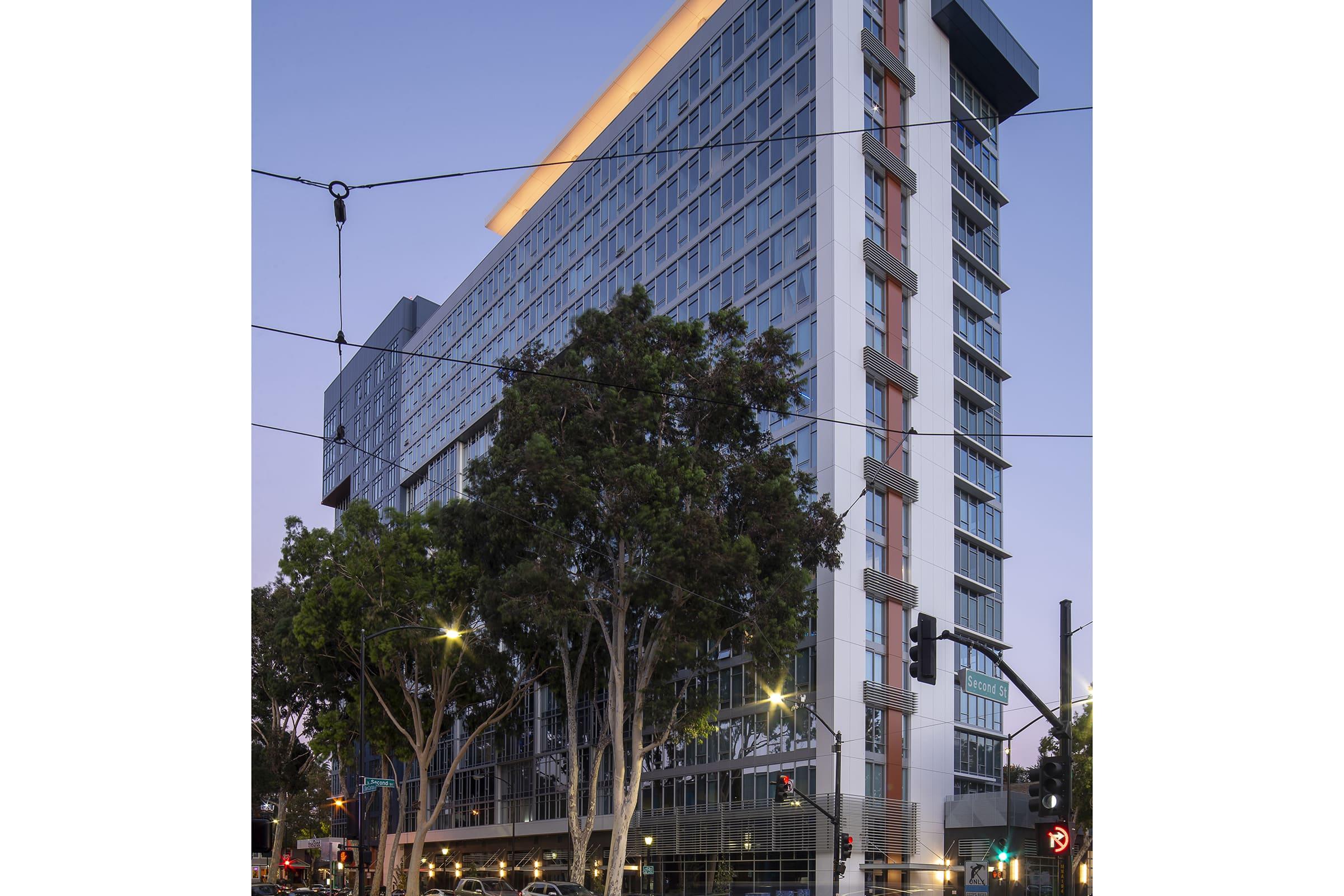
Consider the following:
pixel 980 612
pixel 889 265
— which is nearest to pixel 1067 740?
pixel 889 265

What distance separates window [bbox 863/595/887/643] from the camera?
4112 centimetres

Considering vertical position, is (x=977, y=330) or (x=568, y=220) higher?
(x=568, y=220)

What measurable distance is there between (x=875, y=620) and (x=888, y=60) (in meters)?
20.6

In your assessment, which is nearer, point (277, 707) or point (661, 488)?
point (661, 488)

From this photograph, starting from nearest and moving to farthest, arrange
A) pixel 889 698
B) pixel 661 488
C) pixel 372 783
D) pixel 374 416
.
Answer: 1. pixel 372 783
2. pixel 661 488
3. pixel 889 698
4. pixel 374 416

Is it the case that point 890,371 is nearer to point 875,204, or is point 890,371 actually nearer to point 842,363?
point 842,363

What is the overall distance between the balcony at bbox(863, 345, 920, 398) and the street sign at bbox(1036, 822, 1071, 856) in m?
27.3

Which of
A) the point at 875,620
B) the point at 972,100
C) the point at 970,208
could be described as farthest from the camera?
the point at 972,100

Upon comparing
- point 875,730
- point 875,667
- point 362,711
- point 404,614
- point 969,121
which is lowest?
point 875,730

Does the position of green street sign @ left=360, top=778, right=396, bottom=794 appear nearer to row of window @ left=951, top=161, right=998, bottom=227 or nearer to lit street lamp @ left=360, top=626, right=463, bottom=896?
lit street lamp @ left=360, top=626, right=463, bottom=896

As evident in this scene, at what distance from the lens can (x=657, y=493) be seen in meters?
30.2
